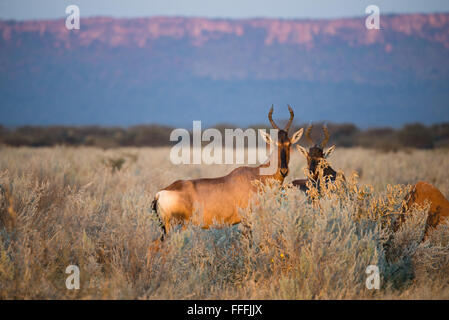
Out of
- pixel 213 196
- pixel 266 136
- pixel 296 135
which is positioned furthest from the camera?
pixel 296 135

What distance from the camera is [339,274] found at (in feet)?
15.0

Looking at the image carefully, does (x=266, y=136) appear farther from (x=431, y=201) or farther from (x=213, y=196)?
(x=431, y=201)

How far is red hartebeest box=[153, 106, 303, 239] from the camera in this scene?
20.0 ft

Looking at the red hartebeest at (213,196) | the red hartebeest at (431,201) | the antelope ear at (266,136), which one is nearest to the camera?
the red hartebeest at (213,196)

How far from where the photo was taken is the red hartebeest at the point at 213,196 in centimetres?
609

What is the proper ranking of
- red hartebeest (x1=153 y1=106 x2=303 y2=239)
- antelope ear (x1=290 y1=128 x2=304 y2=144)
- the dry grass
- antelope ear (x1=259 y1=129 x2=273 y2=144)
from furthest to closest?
antelope ear (x1=290 y1=128 x2=304 y2=144), antelope ear (x1=259 y1=129 x2=273 y2=144), red hartebeest (x1=153 y1=106 x2=303 y2=239), the dry grass

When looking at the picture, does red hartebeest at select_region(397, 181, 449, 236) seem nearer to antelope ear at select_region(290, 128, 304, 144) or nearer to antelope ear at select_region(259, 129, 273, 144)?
antelope ear at select_region(290, 128, 304, 144)

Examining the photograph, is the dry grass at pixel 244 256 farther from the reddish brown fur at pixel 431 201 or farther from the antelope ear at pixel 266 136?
the antelope ear at pixel 266 136

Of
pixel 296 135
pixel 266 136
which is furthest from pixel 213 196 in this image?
pixel 296 135

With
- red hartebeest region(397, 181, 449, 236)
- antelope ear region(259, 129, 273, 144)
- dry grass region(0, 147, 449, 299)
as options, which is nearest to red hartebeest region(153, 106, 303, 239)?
antelope ear region(259, 129, 273, 144)

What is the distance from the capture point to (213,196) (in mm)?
6355

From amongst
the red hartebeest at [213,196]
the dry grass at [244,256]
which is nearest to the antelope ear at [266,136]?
the red hartebeest at [213,196]

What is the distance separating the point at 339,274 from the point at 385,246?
1.34 metres

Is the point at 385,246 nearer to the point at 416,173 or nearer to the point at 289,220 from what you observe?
the point at 289,220
